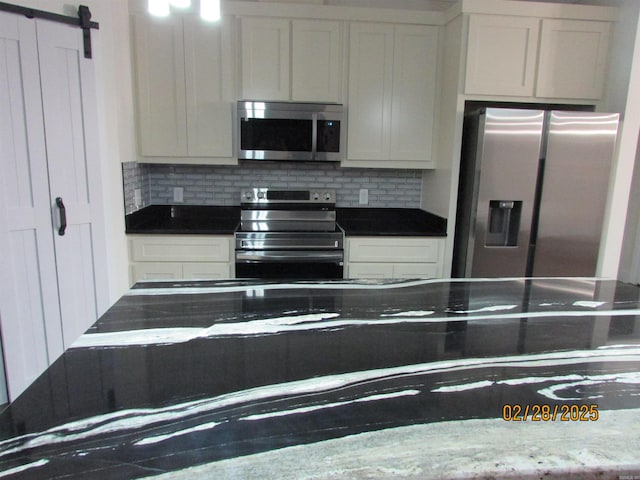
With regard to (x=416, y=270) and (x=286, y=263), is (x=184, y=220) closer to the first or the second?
(x=286, y=263)

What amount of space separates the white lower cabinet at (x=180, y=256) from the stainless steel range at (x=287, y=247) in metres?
0.11

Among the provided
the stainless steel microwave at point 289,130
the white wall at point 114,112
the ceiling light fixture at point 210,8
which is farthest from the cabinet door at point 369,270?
the ceiling light fixture at point 210,8

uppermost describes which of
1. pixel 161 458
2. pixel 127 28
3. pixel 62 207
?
pixel 127 28

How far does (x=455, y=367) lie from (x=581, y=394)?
0.24 meters

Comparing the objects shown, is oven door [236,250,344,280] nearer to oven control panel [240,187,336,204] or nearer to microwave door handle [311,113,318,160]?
oven control panel [240,187,336,204]

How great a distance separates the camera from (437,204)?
10.1ft

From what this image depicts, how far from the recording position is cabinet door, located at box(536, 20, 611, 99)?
274 centimetres

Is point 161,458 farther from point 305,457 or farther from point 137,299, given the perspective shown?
point 137,299

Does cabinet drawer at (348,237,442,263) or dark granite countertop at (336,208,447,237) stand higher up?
dark granite countertop at (336,208,447,237)

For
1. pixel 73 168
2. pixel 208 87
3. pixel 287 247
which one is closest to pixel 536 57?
pixel 287 247

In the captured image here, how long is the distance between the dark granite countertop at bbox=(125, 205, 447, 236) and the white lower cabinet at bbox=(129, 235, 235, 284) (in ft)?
0.18

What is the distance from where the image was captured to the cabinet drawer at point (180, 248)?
111 inches

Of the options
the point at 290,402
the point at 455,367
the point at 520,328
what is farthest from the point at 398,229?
the point at 290,402
